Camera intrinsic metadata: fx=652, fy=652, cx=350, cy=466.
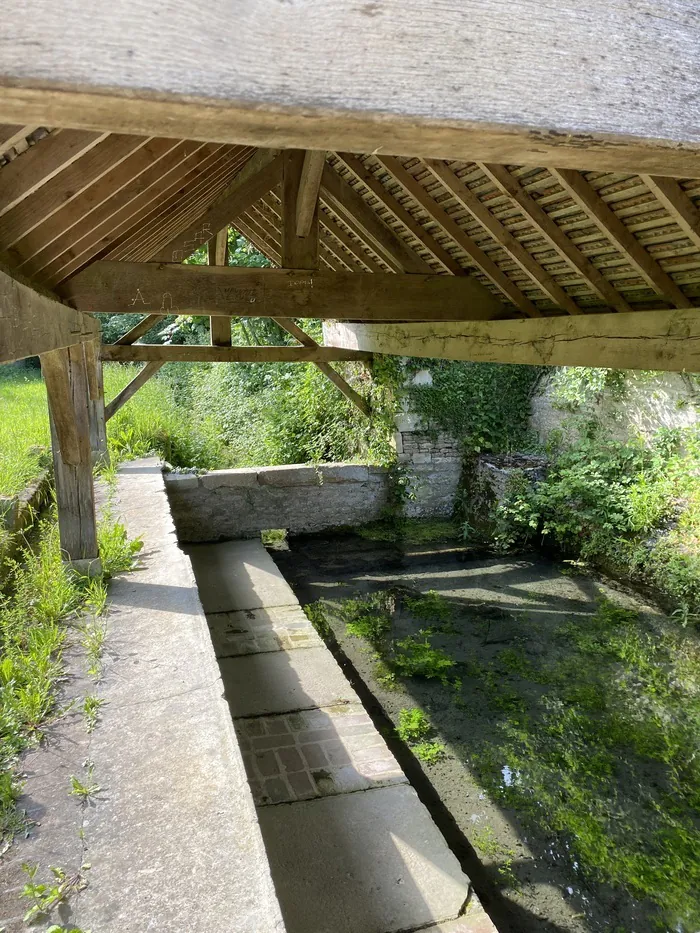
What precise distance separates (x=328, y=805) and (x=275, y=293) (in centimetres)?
342

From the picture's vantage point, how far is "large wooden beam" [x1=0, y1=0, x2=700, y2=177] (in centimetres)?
80

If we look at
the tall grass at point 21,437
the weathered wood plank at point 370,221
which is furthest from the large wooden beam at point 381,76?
the tall grass at point 21,437

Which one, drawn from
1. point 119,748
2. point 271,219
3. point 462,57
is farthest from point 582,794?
point 271,219

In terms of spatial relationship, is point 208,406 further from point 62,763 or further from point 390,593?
point 62,763

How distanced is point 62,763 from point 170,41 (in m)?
2.84

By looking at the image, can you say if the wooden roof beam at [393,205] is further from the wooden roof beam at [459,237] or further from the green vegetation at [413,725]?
the green vegetation at [413,725]

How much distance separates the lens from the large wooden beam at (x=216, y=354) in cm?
784

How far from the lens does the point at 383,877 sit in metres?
2.95

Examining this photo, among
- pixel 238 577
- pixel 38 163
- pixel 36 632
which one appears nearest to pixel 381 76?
pixel 38 163

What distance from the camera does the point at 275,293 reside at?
4.86 meters

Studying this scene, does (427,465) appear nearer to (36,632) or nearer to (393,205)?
(393,205)

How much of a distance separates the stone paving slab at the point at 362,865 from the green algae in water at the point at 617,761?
928 mm

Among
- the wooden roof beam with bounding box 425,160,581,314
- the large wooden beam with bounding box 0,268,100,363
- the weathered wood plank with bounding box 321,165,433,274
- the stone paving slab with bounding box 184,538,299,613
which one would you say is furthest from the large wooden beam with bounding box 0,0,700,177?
the stone paving slab with bounding box 184,538,299,613

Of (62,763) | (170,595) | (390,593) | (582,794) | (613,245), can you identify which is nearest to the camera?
(62,763)
